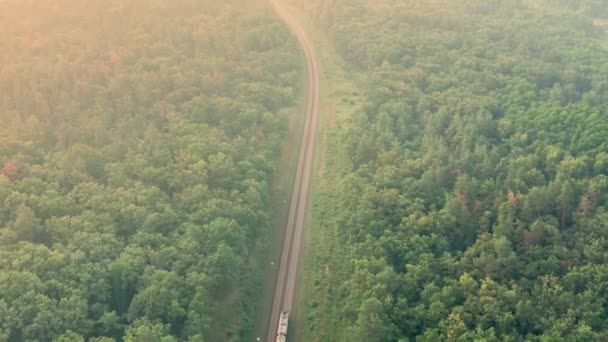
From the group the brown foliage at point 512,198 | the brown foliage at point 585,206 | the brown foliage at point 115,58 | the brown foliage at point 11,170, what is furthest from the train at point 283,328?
the brown foliage at point 115,58

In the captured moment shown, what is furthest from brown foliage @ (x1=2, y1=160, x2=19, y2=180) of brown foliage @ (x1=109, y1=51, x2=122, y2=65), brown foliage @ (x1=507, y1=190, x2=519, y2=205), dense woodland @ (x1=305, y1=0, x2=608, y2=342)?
brown foliage @ (x1=507, y1=190, x2=519, y2=205)

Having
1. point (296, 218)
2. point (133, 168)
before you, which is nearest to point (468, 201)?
point (296, 218)

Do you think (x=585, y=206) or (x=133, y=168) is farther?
(x=133, y=168)

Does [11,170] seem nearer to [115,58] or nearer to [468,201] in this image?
[115,58]

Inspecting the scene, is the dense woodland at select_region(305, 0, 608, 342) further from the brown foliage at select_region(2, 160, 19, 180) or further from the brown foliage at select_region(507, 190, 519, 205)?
the brown foliage at select_region(2, 160, 19, 180)

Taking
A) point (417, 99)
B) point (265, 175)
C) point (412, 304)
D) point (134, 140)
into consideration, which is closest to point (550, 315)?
point (412, 304)

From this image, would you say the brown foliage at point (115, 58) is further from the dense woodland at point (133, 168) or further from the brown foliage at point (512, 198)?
the brown foliage at point (512, 198)
